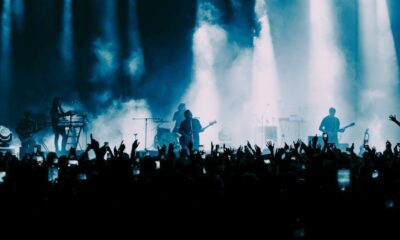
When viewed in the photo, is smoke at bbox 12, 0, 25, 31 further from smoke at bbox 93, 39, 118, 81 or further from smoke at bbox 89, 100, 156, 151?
smoke at bbox 89, 100, 156, 151

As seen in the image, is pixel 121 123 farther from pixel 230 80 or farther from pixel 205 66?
pixel 230 80

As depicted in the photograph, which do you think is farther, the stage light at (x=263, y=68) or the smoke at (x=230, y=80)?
the stage light at (x=263, y=68)

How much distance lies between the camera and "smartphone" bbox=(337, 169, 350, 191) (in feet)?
14.2

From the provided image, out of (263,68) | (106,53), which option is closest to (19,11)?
(106,53)

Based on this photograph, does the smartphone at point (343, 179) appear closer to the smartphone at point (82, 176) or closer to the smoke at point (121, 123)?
the smartphone at point (82, 176)

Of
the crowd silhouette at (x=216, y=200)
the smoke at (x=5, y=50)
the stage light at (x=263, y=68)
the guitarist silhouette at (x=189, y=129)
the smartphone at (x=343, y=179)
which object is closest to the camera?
the crowd silhouette at (x=216, y=200)

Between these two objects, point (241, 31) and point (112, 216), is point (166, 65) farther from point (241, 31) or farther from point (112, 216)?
point (112, 216)

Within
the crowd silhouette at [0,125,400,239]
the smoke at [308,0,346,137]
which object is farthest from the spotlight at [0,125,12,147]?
the smoke at [308,0,346,137]

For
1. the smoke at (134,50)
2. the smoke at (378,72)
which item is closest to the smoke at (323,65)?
the smoke at (378,72)

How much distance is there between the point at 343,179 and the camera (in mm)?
4371

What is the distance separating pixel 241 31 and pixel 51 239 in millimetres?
17240

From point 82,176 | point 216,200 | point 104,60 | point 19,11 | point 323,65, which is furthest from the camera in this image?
point 323,65

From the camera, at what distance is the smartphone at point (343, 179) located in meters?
4.33

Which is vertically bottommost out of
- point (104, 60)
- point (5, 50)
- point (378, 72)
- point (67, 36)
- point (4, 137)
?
point (4, 137)
